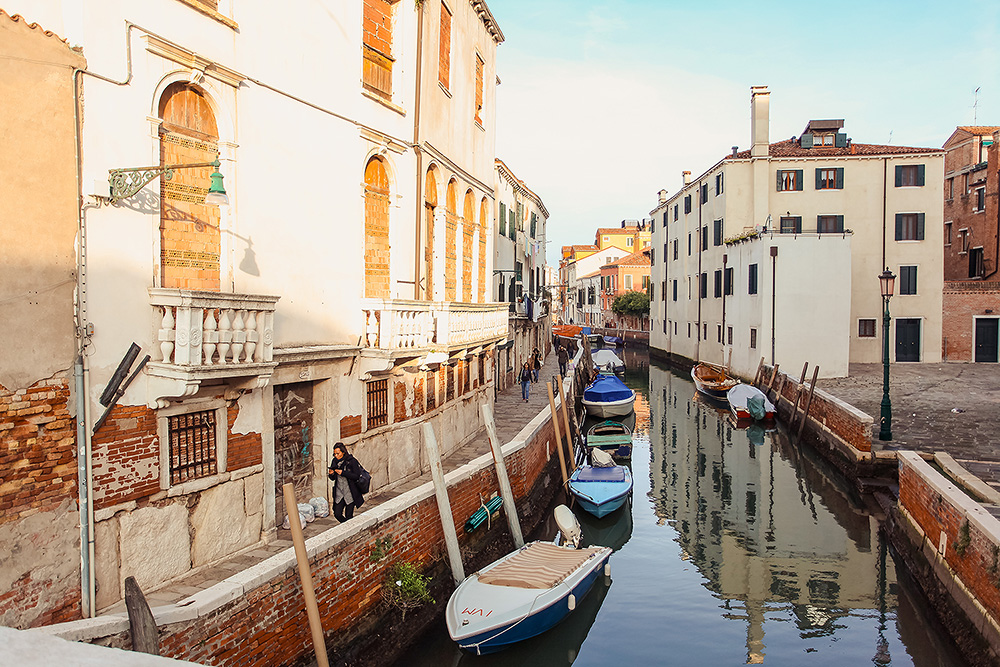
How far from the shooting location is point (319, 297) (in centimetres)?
962

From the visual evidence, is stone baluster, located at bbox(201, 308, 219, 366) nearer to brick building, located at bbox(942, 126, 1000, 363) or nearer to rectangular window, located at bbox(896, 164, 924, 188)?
brick building, located at bbox(942, 126, 1000, 363)

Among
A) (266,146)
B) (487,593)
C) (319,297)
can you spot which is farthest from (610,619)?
(266,146)

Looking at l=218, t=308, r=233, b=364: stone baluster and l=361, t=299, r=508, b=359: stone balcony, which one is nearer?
l=218, t=308, r=233, b=364: stone baluster

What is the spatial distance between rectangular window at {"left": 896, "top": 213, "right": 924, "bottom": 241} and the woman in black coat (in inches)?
1242

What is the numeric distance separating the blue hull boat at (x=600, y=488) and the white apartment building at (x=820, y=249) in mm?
15395

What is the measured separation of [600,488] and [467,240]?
629 centimetres

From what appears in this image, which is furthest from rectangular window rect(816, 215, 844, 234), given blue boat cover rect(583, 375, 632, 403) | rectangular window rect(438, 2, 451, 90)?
rectangular window rect(438, 2, 451, 90)

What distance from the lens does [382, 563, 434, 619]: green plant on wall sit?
27.1ft

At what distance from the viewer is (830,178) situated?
107 ft

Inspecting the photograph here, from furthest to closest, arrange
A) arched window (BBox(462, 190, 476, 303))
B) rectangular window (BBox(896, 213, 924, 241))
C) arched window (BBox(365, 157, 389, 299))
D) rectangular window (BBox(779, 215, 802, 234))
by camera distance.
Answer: rectangular window (BBox(779, 215, 802, 234)) < rectangular window (BBox(896, 213, 924, 241)) < arched window (BBox(462, 190, 476, 303)) < arched window (BBox(365, 157, 389, 299))

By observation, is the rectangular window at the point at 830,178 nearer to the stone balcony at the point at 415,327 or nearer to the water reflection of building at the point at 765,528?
the water reflection of building at the point at 765,528

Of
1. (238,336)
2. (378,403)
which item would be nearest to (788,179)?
(378,403)

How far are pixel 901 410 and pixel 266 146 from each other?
19.0 meters

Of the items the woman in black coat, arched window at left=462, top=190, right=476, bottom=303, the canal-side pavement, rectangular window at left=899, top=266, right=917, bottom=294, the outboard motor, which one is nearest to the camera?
the woman in black coat
